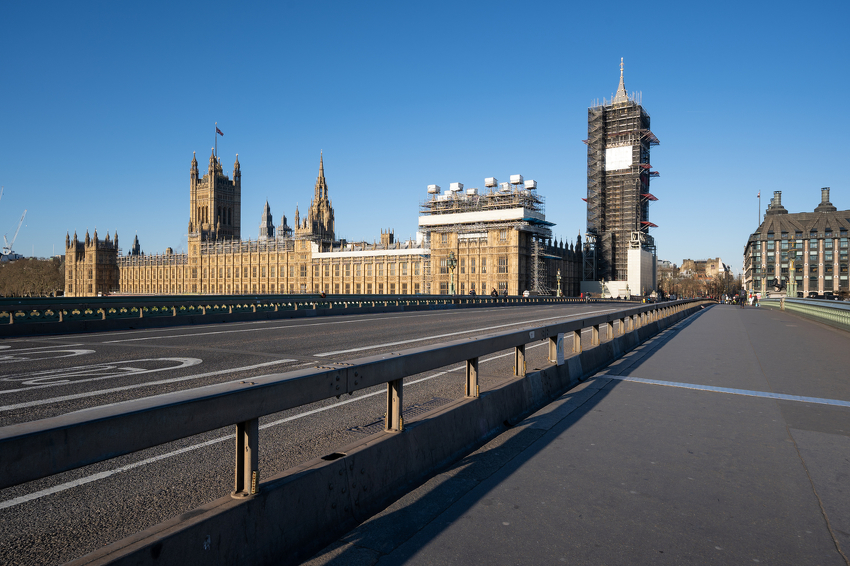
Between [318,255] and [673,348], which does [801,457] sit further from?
[318,255]

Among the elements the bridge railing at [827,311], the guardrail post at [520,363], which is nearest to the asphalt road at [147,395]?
the guardrail post at [520,363]

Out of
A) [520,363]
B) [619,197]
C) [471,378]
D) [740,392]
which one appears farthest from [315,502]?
[619,197]

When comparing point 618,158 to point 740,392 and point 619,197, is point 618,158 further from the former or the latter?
point 740,392

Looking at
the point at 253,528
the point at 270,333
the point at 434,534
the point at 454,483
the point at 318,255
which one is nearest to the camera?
the point at 253,528

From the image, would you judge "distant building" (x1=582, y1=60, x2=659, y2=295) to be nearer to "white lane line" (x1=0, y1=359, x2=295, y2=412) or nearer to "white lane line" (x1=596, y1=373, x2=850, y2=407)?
"white lane line" (x1=596, y1=373, x2=850, y2=407)

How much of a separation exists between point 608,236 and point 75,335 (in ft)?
340

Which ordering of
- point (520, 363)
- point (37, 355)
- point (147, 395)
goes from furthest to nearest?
point (37, 355)
point (520, 363)
point (147, 395)

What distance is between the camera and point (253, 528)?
3.25 m

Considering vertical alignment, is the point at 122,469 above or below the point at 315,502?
below

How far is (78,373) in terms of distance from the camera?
30.8 feet

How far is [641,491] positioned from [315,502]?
271 centimetres

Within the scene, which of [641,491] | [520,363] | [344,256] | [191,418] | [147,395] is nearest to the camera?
[191,418]

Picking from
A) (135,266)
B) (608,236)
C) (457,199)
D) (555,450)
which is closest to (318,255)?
(457,199)

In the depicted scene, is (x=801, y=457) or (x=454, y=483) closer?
(x=454, y=483)
